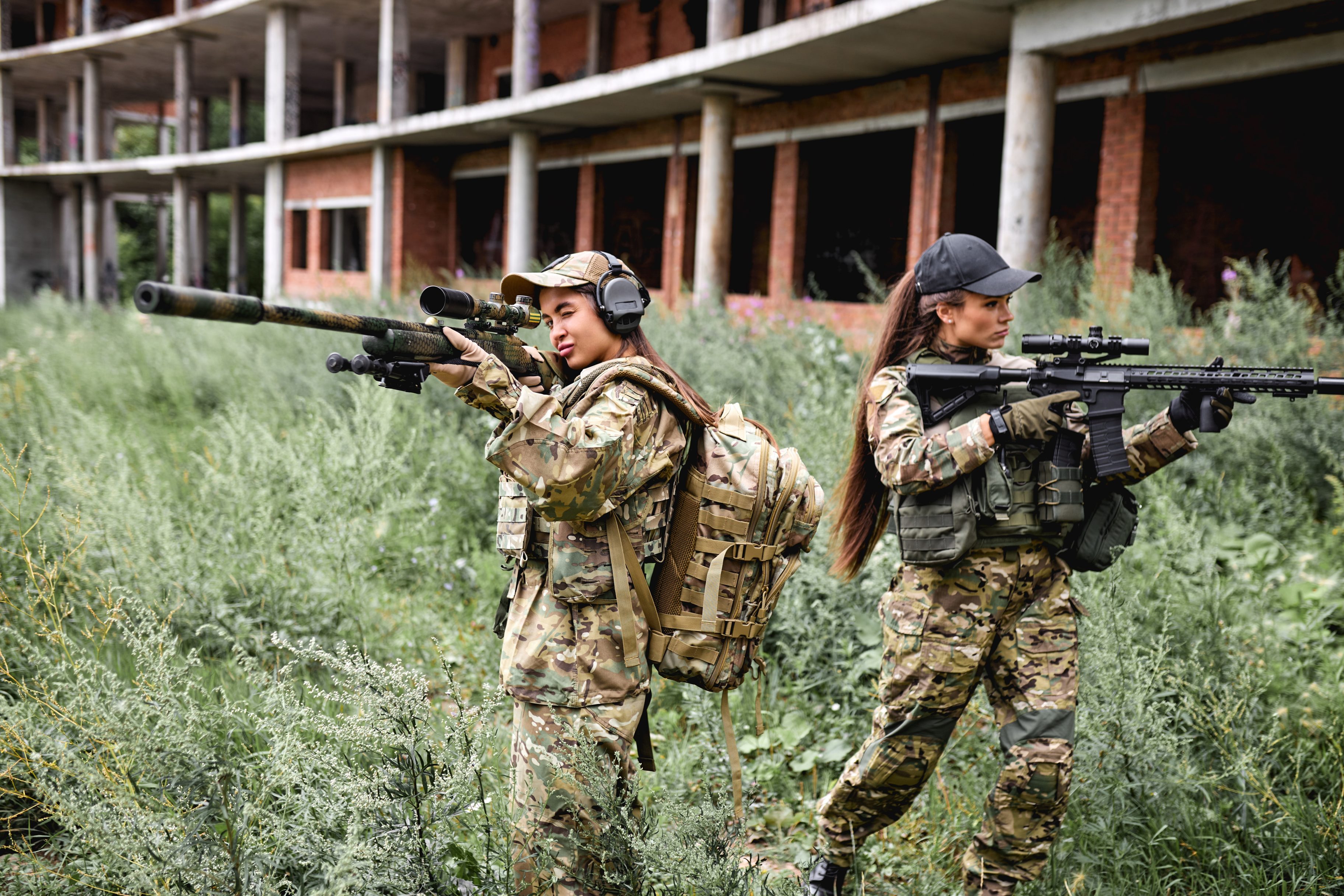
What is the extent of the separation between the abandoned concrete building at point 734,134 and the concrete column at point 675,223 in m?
0.05

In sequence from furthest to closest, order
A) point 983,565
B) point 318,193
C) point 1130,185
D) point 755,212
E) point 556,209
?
1. point 318,193
2. point 556,209
3. point 755,212
4. point 1130,185
5. point 983,565

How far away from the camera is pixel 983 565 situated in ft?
9.54

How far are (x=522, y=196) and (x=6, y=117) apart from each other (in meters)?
20.6

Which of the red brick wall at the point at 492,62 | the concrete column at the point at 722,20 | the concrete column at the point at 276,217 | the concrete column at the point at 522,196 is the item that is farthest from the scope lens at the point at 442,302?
the concrete column at the point at 276,217

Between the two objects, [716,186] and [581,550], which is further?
[716,186]

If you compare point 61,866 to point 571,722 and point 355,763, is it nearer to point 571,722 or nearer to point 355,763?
point 355,763

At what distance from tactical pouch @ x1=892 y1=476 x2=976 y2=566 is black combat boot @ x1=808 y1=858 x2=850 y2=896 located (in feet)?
3.22

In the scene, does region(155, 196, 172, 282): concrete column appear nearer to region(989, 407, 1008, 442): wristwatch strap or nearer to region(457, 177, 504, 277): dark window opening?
region(457, 177, 504, 277): dark window opening

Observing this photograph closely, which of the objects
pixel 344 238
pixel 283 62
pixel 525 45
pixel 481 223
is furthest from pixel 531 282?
pixel 344 238

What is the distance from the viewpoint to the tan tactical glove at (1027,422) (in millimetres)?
2797

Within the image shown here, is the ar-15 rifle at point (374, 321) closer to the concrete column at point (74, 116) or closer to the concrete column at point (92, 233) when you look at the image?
the concrete column at point (92, 233)

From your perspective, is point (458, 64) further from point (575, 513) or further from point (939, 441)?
point (575, 513)

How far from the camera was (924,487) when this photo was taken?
9.22 ft

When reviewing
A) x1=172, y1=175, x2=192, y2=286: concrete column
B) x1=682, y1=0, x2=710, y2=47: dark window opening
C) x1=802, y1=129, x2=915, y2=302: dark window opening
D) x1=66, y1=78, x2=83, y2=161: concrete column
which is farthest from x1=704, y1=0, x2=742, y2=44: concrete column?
x1=66, y1=78, x2=83, y2=161: concrete column
